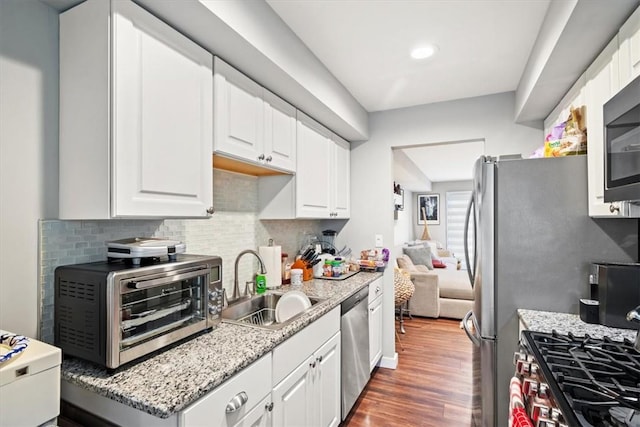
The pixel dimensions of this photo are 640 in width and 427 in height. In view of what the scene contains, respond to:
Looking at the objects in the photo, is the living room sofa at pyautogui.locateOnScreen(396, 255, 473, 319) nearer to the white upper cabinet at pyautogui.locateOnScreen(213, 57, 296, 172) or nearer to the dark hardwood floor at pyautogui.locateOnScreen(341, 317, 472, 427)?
the dark hardwood floor at pyautogui.locateOnScreen(341, 317, 472, 427)

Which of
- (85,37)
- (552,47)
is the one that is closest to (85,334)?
(85,37)

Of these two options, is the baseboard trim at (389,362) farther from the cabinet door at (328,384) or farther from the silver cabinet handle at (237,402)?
the silver cabinet handle at (237,402)

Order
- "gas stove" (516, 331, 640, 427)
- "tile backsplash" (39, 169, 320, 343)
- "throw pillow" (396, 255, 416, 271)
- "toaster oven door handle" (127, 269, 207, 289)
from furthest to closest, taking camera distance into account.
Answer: "throw pillow" (396, 255, 416, 271) < "tile backsplash" (39, 169, 320, 343) < "toaster oven door handle" (127, 269, 207, 289) < "gas stove" (516, 331, 640, 427)

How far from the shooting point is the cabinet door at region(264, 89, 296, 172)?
1922mm

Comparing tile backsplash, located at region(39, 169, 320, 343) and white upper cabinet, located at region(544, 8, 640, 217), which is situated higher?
white upper cabinet, located at region(544, 8, 640, 217)

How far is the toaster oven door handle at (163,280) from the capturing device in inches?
41.6

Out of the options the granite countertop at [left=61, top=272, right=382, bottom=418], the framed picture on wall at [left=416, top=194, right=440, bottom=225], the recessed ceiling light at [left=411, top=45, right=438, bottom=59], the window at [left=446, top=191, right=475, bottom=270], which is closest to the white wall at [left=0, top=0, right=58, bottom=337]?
the granite countertop at [left=61, top=272, right=382, bottom=418]

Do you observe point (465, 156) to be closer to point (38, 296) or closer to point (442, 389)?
point (442, 389)

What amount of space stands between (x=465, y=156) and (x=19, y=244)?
5.52 m

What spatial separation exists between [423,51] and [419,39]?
14cm

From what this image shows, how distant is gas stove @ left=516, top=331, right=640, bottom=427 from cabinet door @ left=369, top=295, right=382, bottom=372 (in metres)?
1.43

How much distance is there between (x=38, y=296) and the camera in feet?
3.79

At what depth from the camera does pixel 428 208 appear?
873 centimetres

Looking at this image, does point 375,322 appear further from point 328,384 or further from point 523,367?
point 523,367
